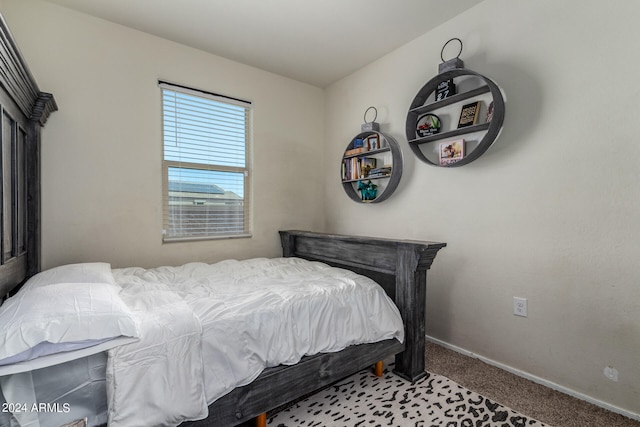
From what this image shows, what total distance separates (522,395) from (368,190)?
75.7 inches

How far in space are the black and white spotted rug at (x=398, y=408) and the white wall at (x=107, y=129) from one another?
5.65 feet

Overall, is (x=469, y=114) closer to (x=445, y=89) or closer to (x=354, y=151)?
(x=445, y=89)

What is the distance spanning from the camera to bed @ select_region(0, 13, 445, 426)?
1306mm

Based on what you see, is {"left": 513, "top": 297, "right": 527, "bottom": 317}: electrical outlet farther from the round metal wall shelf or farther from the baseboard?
the round metal wall shelf

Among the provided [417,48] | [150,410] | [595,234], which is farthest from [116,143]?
[595,234]

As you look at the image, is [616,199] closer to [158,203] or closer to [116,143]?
[158,203]

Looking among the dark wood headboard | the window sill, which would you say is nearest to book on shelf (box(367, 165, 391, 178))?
the window sill

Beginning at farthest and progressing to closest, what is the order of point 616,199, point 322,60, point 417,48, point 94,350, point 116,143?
point 322,60 < point 417,48 < point 116,143 < point 616,199 < point 94,350

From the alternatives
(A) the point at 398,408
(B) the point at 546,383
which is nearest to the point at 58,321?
(A) the point at 398,408

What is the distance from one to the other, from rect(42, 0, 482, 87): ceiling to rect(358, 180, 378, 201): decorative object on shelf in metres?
1.23

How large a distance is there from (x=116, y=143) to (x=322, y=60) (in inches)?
78.8

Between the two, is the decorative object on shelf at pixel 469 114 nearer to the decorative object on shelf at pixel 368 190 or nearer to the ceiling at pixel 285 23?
the ceiling at pixel 285 23

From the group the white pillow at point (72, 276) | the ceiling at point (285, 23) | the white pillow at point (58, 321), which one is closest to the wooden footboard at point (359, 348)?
the white pillow at point (58, 321)

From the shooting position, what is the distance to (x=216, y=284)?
1983 millimetres
